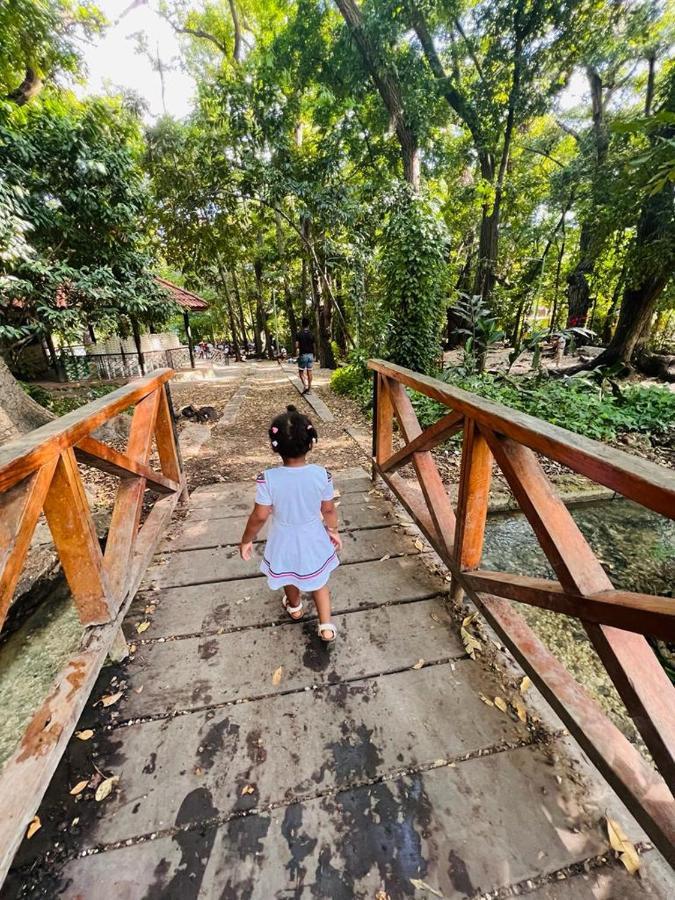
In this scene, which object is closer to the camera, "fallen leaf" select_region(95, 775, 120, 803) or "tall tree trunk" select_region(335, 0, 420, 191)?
"fallen leaf" select_region(95, 775, 120, 803)

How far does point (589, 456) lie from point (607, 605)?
415mm

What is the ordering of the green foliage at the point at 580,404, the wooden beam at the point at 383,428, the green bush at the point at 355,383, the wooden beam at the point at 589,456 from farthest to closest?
the green bush at the point at 355,383 < the green foliage at the point at 580,404 < the wooden beam at the point at 383,428 < the wooden beam at the point at 589,456

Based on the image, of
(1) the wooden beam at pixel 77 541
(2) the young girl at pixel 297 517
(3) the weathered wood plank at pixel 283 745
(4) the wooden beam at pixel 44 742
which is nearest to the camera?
(4) the wooden beam at pixel 44 742

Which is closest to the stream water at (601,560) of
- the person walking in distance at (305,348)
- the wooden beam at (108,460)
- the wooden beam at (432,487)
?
the wooden beam at (432,487)

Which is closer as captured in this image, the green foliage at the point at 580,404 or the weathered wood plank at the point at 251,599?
the weathered wood plank at the point at 251,599

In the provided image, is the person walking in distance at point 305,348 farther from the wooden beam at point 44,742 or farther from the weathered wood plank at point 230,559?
the wooden beam at point 44,742

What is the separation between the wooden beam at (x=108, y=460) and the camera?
1773 mm

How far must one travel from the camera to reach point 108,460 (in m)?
1.92

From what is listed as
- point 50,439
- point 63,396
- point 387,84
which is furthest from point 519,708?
point 63,396

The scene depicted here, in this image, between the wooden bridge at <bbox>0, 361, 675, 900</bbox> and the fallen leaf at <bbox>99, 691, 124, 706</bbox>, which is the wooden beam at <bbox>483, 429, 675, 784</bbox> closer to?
the wooden bridge at <bbox>0, 361, 675, 900</bbox>

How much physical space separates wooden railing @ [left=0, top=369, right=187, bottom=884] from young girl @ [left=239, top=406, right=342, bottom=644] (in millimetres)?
645

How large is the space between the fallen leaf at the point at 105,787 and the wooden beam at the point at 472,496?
1.66m

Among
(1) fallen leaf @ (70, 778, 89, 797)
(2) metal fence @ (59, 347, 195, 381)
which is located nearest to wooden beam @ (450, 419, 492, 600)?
(1) fallen leaf @ (70, 778, 89, 797)

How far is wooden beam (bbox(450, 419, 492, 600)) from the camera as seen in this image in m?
1.79
